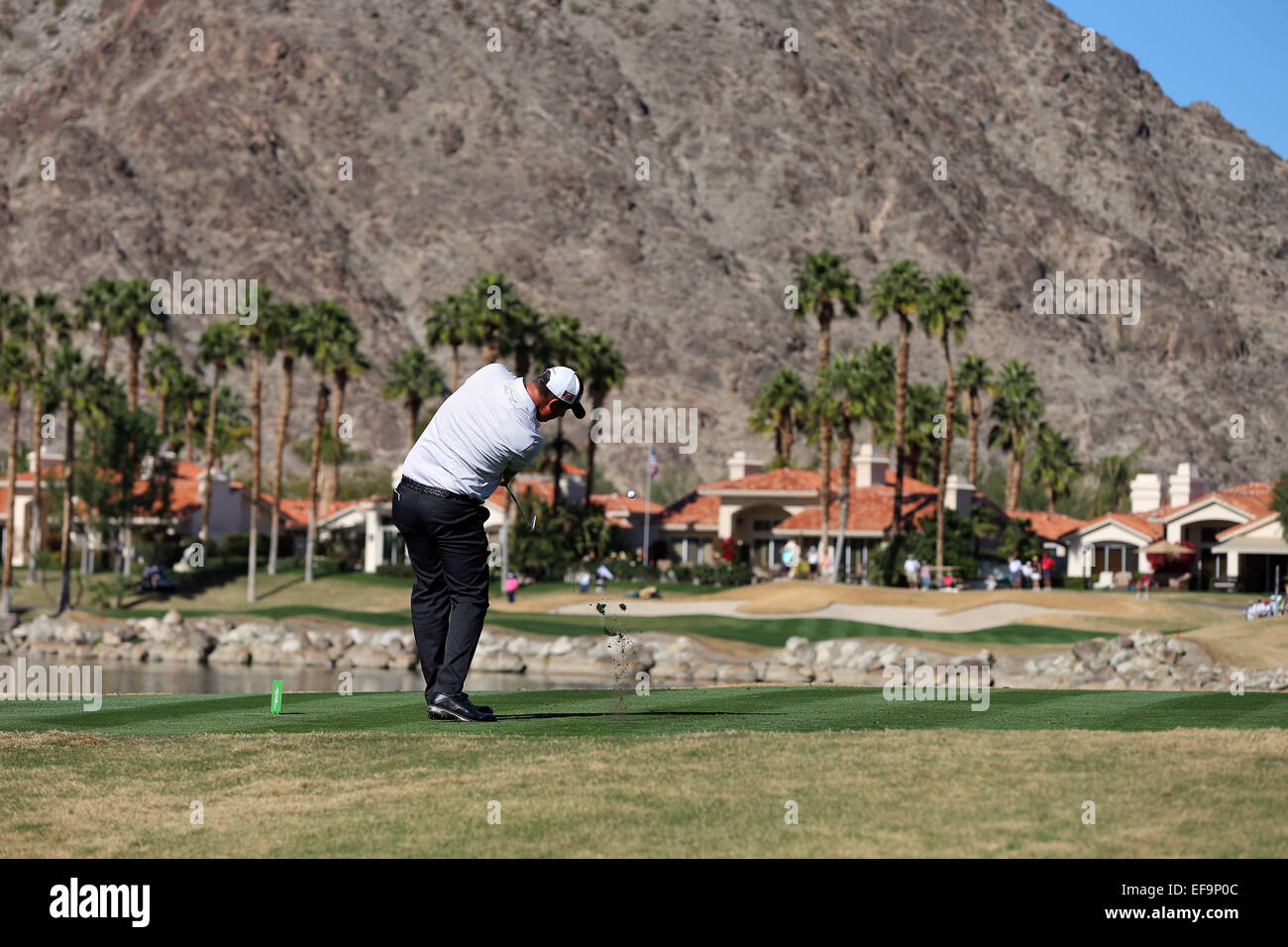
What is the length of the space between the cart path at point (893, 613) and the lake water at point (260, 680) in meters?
11.4

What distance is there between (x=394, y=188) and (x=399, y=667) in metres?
129

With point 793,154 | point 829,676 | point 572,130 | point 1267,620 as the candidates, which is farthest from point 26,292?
point 1267,620

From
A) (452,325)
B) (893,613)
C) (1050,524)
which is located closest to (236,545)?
(452,325)

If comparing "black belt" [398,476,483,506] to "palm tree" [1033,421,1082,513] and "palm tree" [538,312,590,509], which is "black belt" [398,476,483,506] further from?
"palm tree" [1033,421,1082,513]

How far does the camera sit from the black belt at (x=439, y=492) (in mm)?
9641

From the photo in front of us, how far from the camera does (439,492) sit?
9641 millimetres

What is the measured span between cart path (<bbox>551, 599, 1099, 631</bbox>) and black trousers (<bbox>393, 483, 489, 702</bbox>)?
4140 cm

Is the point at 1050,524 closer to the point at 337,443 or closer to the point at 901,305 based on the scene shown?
the point at 901,305

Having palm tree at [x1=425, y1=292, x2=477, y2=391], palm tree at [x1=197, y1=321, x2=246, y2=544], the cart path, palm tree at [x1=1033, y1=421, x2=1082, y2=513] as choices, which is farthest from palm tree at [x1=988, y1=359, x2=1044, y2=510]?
palm tree at [x1=197, y1=321, x2=246, y2=544]

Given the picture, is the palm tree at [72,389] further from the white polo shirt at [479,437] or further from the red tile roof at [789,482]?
the white polo shirt at [479,437]

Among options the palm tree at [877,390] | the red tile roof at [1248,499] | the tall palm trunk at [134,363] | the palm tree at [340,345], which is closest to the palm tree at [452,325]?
the palm tree at [340,345]

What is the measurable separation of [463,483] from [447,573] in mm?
594

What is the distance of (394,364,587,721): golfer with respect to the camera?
956 cm
